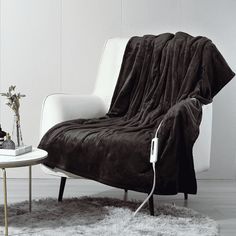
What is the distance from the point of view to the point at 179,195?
355 centimetres

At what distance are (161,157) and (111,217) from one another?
403 mm

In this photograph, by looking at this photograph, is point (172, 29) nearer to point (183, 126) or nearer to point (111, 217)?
point (183, 126)

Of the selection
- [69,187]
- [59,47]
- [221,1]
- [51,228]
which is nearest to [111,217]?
[51,228]

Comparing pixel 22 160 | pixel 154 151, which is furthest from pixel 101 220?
pixel 22 160

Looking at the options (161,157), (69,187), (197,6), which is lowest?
(69,187)

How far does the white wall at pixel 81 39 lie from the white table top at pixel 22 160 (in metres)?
1.48

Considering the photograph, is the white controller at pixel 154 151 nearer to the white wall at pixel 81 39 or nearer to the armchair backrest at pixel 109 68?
the armchair backrest at pixel 109 68

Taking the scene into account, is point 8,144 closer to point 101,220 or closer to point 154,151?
point 101,220

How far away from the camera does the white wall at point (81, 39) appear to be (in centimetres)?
401

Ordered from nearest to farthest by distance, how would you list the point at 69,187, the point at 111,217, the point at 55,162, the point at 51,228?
the point at 51,228 → the point at 111,217 → the point at 55,162 → the point at 69,187

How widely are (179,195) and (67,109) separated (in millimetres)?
899

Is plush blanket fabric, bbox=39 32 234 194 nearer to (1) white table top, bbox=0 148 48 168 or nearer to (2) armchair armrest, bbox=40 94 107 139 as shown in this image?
(2) armchair armrest, bbox=40 94 107 139

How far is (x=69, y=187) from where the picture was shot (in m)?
3.79

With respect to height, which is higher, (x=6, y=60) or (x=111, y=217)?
(x=6, y=60)
